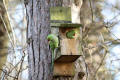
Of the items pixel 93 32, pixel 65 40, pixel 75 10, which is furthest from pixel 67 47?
pixel 93 32

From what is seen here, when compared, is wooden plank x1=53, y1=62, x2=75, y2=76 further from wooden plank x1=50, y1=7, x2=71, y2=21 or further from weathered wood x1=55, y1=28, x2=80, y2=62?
wooden plank x1=50, y1=7, x2=71, y2=21

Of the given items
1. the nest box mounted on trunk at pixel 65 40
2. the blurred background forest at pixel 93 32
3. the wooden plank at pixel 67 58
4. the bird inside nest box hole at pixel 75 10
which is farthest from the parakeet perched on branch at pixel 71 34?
the blurred background forest at pixel 93 32

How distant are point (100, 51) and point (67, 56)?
304 centimetres

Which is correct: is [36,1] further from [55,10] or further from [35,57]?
[35,57]

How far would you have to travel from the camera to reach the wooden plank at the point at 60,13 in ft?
7.51

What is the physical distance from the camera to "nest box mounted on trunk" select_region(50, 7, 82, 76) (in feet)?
6.91

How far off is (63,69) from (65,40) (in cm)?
30

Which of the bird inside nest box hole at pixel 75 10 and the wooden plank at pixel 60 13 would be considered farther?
the bird inside nest box hole at pixel 75 10

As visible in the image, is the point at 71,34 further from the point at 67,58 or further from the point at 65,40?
the point at 67,58

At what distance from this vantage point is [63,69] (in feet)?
7.54

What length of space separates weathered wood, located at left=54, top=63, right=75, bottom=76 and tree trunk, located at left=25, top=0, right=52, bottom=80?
80 mm

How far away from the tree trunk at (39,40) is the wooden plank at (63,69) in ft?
0.26

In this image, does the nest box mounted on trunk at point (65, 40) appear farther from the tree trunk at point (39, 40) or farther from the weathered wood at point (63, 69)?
the tree trunk at point (39, 40)

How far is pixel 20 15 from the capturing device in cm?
578
